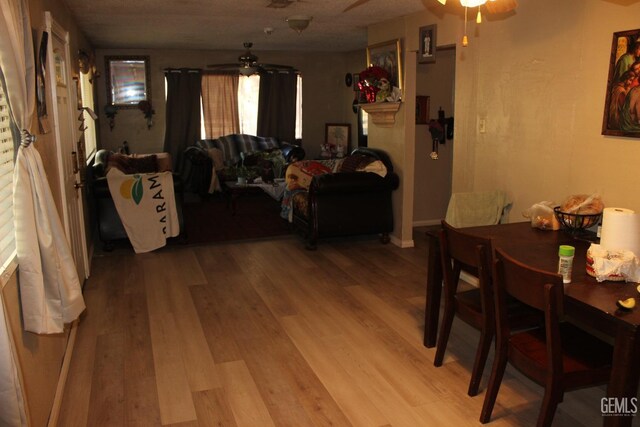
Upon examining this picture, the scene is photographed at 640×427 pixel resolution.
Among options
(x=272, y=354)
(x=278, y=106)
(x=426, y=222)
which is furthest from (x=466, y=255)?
(x=278, y=106)

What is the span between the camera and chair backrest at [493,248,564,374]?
209 centimetres

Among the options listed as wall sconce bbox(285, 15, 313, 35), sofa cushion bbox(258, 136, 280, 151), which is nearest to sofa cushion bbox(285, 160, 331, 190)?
wall sconce bbox(285, 15, 313, 35)

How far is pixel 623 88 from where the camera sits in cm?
Result: 304

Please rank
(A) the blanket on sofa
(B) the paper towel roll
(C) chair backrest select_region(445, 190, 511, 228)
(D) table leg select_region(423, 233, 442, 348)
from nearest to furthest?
(B) the paper towel roll → (D) table leg select_region(423, 233, 442, 348) → (C) chair backrest select_region(445, 190, 511, 228) → (A) the blanket on sofa

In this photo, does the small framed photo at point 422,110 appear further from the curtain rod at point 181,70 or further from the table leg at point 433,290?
the curtain rod at point 181,70

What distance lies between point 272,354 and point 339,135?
Result: 21.5ft

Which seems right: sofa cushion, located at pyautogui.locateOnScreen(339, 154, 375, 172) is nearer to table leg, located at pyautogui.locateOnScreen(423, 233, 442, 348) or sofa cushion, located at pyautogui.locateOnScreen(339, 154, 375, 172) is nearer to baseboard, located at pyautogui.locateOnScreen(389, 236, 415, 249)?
baseboard, located at pyautogui.locateOnScreen(389, 236, 415, 249)

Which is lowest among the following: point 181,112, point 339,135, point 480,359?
point 480,359

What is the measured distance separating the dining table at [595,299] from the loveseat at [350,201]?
2329 millimetres

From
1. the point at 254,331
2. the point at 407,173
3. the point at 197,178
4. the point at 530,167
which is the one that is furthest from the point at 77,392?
the point at 197,178

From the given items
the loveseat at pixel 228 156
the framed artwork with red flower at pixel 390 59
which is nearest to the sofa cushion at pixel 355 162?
the framed artwork with red flower at pixel 390 59

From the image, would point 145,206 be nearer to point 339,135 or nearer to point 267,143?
point 267,143

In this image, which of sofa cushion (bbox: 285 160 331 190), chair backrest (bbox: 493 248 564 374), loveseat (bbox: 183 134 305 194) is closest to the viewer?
chair backrest (bbox: 493 248 564 374)

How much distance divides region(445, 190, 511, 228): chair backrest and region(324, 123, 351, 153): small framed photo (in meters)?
5.36
